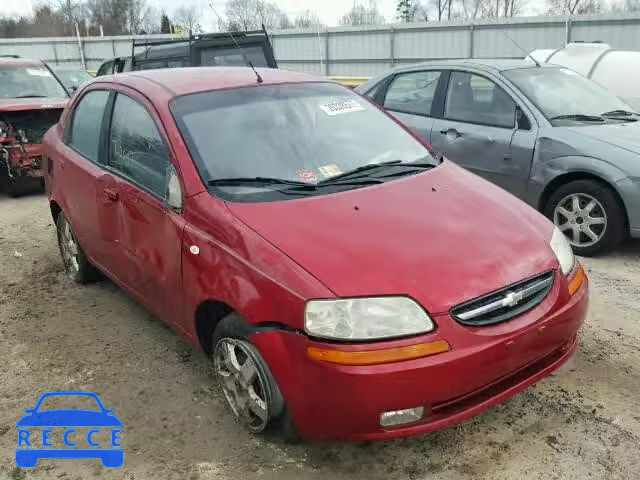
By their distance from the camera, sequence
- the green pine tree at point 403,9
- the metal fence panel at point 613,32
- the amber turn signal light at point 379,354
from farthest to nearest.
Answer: the green pine tree at point 403,9 < the metal fence panel at point 613,32 < the amber turn signal light at point 379,354

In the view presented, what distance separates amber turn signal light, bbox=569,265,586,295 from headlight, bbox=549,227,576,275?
Result: 4 centimetres

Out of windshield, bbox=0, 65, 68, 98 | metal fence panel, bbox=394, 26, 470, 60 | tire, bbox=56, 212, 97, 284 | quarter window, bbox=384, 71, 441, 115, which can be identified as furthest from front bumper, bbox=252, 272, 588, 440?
metal fence panel, bbox=394, 26, 470, 60

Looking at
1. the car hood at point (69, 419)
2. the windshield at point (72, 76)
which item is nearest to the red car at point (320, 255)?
the car hood at point (69, 419)

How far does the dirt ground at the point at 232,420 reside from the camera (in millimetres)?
2621

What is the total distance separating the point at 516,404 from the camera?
3.02 metres

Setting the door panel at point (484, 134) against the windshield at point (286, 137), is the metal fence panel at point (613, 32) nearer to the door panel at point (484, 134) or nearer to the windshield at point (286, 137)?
the door panel at point (484, 134)

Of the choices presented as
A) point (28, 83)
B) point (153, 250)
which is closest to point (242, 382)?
point (153, 250)

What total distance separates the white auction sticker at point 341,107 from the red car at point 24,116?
543 centimetres

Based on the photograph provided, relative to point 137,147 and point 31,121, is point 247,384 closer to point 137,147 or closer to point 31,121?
point 137,147

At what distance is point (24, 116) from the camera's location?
788 cm

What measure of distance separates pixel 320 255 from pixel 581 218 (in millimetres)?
3361

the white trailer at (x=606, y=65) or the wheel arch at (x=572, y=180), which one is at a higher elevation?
the white trailer at (x=606, y=65)

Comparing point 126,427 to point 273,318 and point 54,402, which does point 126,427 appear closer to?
point 54,402

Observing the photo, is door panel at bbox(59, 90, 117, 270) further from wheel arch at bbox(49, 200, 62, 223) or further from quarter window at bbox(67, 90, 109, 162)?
wheel arch at bbox(49, 200, 62, 223)
